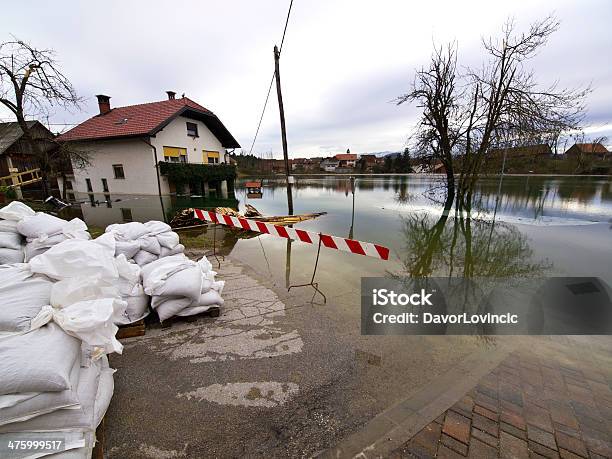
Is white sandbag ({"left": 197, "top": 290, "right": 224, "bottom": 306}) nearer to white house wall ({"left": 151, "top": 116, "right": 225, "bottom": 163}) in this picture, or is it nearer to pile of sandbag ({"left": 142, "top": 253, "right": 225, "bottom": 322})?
pile of sandbag ({"left": 142, "top": 253, "right": 225, "bottom": 322})

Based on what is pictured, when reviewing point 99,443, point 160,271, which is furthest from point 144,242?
point 99,443

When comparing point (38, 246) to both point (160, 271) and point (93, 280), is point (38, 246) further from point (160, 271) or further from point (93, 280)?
point (93, 280)

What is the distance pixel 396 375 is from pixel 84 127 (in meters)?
25.8

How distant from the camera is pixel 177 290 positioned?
10.1 ft

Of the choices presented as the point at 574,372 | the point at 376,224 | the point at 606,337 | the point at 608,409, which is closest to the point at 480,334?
the point at 574,372

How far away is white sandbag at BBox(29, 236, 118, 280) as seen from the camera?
2467 millimetres

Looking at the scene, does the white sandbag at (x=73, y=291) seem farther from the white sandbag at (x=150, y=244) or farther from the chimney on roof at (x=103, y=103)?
the chimney on roof at (x=103, y=103)

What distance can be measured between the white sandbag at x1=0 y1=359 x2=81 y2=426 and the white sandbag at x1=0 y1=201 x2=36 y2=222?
149 inches

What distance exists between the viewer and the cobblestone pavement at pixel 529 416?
1693 millimetres

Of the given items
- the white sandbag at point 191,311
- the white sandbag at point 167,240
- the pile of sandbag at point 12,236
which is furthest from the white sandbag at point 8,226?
the white sandbag at point 191,311

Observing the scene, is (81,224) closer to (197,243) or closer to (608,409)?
(197,243)

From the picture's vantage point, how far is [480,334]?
3023mm

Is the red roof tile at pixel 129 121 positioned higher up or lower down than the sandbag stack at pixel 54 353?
higher up

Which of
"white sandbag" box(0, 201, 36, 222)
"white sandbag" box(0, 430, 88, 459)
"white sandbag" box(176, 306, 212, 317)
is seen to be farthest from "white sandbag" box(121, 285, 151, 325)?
"white sandbag" box(0, 201, 36, 222)
